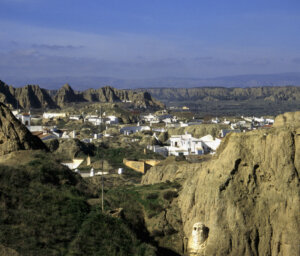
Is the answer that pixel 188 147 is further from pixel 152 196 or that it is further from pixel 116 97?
pixel 116 97

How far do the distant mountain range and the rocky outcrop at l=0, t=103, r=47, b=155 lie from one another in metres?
105

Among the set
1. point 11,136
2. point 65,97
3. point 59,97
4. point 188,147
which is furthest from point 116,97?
point 11,136

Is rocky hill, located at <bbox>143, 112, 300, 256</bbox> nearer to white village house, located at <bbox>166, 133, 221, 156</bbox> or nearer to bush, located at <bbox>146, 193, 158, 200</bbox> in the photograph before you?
bush, located at <bbox>146, 193, 158, 200</bbox>

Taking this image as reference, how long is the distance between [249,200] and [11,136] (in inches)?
396

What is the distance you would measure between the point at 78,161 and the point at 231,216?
29684 millimetres

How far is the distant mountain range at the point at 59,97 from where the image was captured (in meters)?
146

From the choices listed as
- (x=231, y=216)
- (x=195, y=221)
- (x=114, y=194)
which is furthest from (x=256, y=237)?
(x=114, y=194)

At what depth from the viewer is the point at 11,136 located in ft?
77.7

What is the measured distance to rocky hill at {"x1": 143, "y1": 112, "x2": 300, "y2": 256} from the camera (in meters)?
19.2

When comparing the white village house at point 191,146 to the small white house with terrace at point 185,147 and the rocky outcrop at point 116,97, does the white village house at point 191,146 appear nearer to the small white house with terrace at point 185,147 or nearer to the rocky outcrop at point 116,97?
the small white house with terrace at point 185,147

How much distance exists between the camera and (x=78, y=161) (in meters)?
48.0

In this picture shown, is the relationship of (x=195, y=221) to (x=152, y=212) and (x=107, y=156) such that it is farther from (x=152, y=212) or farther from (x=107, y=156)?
(x=107, y=156)

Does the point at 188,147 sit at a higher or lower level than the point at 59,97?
lower

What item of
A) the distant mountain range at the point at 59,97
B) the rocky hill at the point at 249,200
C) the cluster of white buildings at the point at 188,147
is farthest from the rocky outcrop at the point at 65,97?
the rocky hill at the point at 249,200
